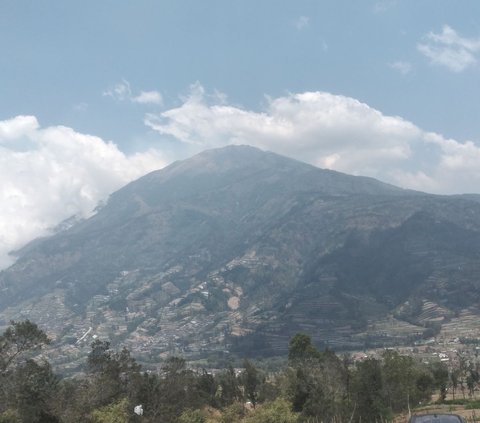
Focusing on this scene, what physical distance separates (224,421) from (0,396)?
75.8 feet

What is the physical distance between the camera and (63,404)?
40250mm

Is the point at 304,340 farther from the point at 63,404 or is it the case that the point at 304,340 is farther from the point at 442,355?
the point at 442,355

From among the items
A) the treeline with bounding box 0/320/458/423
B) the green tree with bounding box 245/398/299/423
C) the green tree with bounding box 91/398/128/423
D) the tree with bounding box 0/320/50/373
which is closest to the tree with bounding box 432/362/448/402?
the treeline with bounding box 0/320/458/423

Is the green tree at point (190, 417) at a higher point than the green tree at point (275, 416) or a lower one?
lower

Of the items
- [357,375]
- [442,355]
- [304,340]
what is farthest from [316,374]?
[442,355]

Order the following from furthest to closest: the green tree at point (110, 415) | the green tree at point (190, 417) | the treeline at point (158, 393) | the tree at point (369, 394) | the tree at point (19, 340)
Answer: the tree at point (19, 340) < the tree at point (369, 394) < the green tree at point (190, 417) < the treeline at point (158, 393) < the green tree at point (110, 415)

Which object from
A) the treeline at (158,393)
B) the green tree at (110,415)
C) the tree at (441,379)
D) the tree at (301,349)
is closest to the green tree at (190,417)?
the treeline at (158,393)

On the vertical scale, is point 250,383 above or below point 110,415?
below

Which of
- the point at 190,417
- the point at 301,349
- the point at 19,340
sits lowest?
the point at 301,349

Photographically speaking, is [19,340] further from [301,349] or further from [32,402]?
[301,349]

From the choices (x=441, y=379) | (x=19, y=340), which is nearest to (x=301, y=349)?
(x=441, y=379)

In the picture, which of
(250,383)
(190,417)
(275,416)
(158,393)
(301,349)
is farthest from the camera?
(301,349)

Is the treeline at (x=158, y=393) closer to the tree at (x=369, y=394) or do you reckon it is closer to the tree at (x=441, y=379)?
the tree at (x=369, y=394)

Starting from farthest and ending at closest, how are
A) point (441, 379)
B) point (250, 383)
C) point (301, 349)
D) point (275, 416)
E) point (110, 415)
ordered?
point (301, 349)
point (250, 383)
point (441, 379)
point (275, 416)
point (110, 415)
